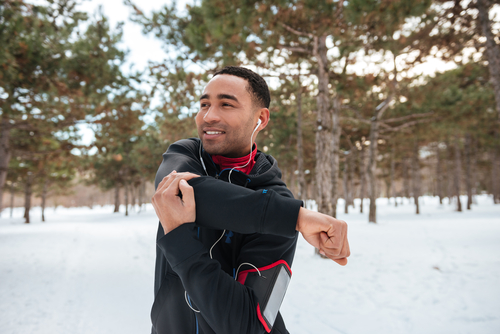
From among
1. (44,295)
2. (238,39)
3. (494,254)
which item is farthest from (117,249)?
(494,254)

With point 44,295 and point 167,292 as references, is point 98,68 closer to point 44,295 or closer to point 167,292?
point 44,295

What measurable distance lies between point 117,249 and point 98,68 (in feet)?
19.3

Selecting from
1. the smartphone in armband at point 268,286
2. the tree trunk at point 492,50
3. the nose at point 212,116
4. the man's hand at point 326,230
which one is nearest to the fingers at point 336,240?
the man's hand at point 326,230

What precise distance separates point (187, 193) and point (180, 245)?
0.58 feet

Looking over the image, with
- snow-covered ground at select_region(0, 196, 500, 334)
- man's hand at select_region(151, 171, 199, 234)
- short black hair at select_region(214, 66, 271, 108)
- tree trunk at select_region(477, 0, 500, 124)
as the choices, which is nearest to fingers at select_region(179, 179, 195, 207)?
man's hand at select_region(151, 171, 199, 234)

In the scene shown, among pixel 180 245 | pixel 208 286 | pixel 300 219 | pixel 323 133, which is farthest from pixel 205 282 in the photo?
pixel 323 133

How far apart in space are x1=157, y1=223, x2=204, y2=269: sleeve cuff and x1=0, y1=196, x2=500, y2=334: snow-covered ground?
3.43 metres

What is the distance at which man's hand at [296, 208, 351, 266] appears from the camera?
890 millimetres

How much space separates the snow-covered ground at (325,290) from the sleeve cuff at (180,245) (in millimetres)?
3430

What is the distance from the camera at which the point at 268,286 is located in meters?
1.04

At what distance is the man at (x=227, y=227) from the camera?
894mm

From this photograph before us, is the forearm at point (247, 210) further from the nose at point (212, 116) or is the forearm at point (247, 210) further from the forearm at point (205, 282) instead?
the nose at point (212, 116)

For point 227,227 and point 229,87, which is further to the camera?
point 229,87

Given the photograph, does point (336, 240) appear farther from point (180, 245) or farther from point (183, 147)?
point (183, 147)
